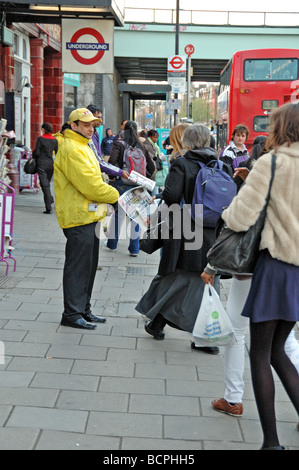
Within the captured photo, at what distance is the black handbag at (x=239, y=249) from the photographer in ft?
11.5

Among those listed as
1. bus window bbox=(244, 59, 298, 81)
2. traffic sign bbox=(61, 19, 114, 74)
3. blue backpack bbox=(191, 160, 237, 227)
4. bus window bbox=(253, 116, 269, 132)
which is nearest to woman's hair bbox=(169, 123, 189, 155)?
blue backpack bbox=(191, 160, 237, 227)

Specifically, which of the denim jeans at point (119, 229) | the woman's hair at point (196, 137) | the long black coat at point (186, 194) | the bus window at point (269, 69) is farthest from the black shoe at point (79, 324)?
the bus window at point (269, 69)

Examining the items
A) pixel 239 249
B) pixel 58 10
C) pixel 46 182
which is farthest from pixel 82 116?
pixel 46 182

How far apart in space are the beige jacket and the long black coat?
1.80 metres

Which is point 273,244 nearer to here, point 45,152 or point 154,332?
point 154,332

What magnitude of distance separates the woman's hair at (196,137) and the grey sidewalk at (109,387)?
1585 mm

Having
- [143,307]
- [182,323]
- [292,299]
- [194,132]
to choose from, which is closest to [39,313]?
[143,307]

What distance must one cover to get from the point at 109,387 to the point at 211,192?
5.17ft

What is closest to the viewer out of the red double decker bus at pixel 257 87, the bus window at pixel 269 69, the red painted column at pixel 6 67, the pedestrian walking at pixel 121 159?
the pedestrian walking at pixel 121 159

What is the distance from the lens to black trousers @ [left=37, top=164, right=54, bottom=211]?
1378 centimetres

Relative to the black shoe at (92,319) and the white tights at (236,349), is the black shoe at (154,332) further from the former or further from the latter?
the white tights at (236,349)

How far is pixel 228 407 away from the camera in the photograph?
4141mm

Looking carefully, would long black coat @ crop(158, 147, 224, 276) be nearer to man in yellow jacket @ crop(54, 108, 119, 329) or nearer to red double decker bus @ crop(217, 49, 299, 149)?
man in yellow jacket @ crop(54, 108, 119, 329)

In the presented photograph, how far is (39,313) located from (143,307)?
104 centimetres
